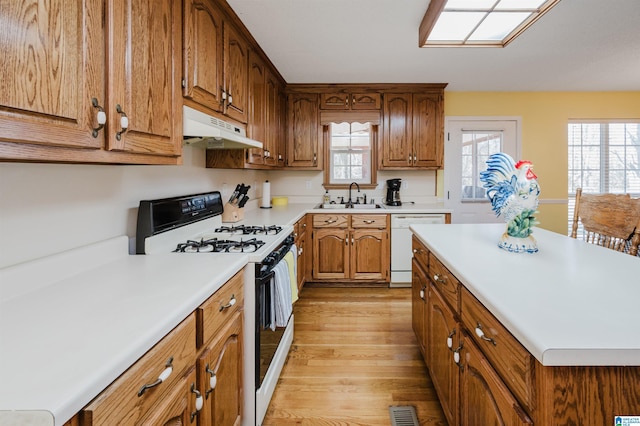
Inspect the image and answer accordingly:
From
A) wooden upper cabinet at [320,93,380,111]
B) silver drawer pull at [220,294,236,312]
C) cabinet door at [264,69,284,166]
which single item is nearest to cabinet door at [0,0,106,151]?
silver drawer pull at [220,294,236,312]

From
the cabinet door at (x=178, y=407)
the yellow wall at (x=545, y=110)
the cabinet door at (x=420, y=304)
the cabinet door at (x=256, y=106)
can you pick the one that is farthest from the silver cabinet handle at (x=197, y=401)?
the yellow wall at (x=545, y=110)

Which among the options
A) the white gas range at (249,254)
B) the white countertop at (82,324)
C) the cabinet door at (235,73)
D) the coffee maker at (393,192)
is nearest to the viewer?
the white countertop at (82,324)

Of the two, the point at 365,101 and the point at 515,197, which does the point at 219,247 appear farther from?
the point at 365,101

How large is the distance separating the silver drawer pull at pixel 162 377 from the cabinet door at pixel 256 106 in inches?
76.3

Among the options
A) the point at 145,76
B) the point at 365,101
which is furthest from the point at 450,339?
the point at 365,101

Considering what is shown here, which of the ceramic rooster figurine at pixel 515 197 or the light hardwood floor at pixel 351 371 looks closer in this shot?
the ceramic rooster figurine at pixel 515 197

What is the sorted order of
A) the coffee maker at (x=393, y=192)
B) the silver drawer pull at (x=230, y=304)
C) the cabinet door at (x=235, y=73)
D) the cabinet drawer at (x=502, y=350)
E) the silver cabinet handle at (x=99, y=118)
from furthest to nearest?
the coffee maker at (x=393, y=192)
the cabinet door at (x=235, y=73)
the silver drawer pull at (x=230, y=304)
the silver cabinet handle at (x=99, y=118)
the cabinet drawer at (x=502, y=350)

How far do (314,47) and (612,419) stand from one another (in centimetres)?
289

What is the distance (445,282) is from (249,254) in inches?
35.1

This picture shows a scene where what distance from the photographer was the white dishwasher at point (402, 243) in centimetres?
374

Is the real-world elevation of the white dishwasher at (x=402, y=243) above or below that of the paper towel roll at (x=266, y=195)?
below

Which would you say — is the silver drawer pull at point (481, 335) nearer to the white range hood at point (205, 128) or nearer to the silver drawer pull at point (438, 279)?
the silver drawer pull at point (438, 279)

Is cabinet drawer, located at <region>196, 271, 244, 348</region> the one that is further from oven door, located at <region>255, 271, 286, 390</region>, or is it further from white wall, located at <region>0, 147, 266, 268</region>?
white wall, located at <region>0, 147, 266, 268</region>

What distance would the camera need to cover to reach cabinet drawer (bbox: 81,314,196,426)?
63cm
